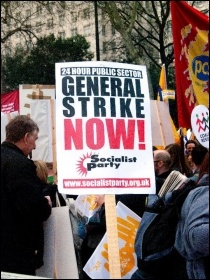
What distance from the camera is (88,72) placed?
404cm

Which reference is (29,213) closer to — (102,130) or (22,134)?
(22,134)

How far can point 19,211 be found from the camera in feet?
12.4

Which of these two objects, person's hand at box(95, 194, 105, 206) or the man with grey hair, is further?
the man with grey hair

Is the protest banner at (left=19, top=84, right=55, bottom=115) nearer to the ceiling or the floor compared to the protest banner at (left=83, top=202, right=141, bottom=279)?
nearer to the ceiling

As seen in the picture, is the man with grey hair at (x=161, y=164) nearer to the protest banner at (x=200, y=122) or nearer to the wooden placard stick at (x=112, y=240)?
the wooden placard stick at (x=112, y=240)

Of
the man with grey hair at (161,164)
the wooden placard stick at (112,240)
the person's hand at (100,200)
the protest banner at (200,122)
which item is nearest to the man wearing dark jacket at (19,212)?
the wooden placard stick at (112,240)

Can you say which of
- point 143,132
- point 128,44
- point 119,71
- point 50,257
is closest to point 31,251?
point 50,257

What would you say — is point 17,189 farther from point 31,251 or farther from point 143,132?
point 143,132

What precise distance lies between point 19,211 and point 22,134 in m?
0.54

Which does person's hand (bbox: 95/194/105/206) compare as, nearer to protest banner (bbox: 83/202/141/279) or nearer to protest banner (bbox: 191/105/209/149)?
protest banner (bbox: 83/202/141/279)

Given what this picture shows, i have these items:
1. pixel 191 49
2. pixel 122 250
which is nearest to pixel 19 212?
pixel 122 250

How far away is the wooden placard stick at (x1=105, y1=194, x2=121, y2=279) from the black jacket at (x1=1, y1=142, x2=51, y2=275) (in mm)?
386

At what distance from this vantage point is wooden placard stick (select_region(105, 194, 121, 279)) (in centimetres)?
357

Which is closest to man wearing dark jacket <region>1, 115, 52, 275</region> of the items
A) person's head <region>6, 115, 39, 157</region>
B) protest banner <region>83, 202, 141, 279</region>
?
person's head <region>6, 115, 39, 157</region>
